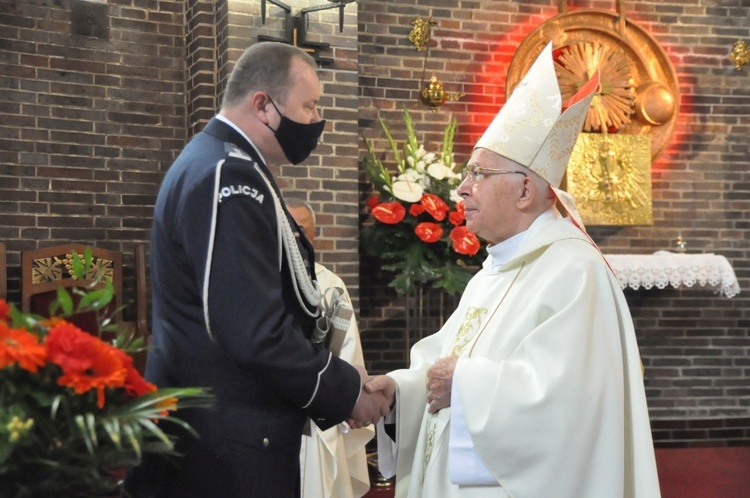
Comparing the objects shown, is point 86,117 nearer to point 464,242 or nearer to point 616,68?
point 464,242

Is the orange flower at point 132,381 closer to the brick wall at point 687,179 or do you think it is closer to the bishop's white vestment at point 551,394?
the bishop's white vestment at point 551,394

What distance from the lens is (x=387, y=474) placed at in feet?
10.3

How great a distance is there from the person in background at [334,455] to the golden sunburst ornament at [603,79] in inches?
133

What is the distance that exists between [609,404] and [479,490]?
449 millimetres

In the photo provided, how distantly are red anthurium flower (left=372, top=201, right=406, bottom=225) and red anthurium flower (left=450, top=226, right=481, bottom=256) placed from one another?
38 centimetres

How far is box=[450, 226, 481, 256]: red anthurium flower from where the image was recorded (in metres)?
6.21

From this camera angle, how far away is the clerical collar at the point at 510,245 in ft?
9.83

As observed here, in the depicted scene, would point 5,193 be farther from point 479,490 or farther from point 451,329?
point 479,490

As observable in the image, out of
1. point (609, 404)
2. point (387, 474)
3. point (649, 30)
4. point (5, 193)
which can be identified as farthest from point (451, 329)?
point (649, 30)

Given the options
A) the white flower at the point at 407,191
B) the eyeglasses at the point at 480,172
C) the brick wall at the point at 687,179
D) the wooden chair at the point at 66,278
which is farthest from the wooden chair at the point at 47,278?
the eyeglasses at the point at 480,172

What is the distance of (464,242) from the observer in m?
6.23

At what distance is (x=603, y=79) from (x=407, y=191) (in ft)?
7.91

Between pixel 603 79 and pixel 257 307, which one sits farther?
pixel 603 79

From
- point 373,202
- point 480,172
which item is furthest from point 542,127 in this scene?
point 373,202
